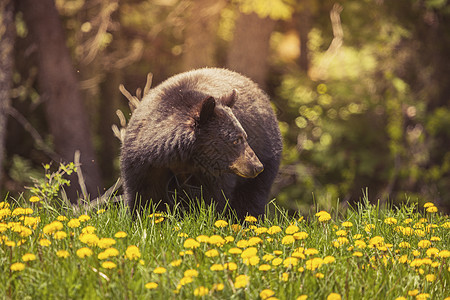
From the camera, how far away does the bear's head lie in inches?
167

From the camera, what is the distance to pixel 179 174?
4.55 metres

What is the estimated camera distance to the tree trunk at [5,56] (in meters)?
8.99

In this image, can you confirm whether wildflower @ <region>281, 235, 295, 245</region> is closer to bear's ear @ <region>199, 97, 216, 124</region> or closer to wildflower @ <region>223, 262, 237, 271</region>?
wildflower @ <region>223, 262, 237, 271</region>

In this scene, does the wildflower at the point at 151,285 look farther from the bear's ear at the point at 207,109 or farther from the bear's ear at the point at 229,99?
the bear's ear at the point at 229,99

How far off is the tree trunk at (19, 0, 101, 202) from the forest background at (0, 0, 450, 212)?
0.06 feet

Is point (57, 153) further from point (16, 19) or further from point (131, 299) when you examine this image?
point (131, 299)

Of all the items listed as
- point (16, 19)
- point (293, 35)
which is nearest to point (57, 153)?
point (16, 19)

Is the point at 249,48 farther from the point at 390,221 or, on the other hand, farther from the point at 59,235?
the point at 59,235

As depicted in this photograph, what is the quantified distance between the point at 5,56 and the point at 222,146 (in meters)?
6.00

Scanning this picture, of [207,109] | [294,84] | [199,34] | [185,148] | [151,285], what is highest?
[199,34]

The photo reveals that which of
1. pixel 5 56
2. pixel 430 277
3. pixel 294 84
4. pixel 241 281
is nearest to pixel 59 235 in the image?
pixel 241 281

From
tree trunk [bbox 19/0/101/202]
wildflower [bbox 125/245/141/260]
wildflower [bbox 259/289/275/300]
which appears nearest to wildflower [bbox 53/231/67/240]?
wildflower [bbox 125/245/141/260]

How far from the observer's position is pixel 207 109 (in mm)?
4180

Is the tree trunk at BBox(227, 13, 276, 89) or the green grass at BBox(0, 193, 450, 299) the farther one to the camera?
the tree trunk at BBox(227, 13, 276, 89)
